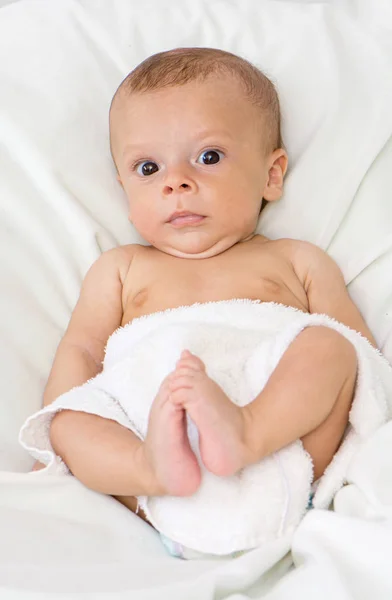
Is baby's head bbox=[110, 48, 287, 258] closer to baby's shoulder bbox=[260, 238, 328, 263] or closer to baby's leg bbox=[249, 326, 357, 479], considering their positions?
baby's shoulder bbox=[260, 238, 328, 263]

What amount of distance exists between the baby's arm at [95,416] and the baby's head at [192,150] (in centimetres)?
11

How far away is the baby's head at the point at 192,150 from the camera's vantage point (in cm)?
135

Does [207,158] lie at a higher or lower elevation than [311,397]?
higher

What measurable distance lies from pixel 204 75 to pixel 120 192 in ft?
0.87

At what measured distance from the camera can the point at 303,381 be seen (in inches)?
41.7

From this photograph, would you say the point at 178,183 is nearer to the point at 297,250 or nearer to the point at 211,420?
the point at 297,250

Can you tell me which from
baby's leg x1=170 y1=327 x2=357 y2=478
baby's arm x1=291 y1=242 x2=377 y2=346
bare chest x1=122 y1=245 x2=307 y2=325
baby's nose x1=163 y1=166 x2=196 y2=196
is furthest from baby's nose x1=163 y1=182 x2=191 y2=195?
baby's leg x1=170 y1=327 x2=357 y2=478

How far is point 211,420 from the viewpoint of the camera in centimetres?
97

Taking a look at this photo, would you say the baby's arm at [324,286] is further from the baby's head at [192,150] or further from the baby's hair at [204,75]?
the baby's hair at [204,75]

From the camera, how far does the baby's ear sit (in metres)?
1.48

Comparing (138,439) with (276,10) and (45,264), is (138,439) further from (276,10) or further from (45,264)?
(276,10)

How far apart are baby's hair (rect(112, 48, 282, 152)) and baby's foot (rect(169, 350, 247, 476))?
24.2 inches

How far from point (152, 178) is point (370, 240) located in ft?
1.30

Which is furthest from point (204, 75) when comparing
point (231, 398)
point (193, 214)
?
point (231, 398)
